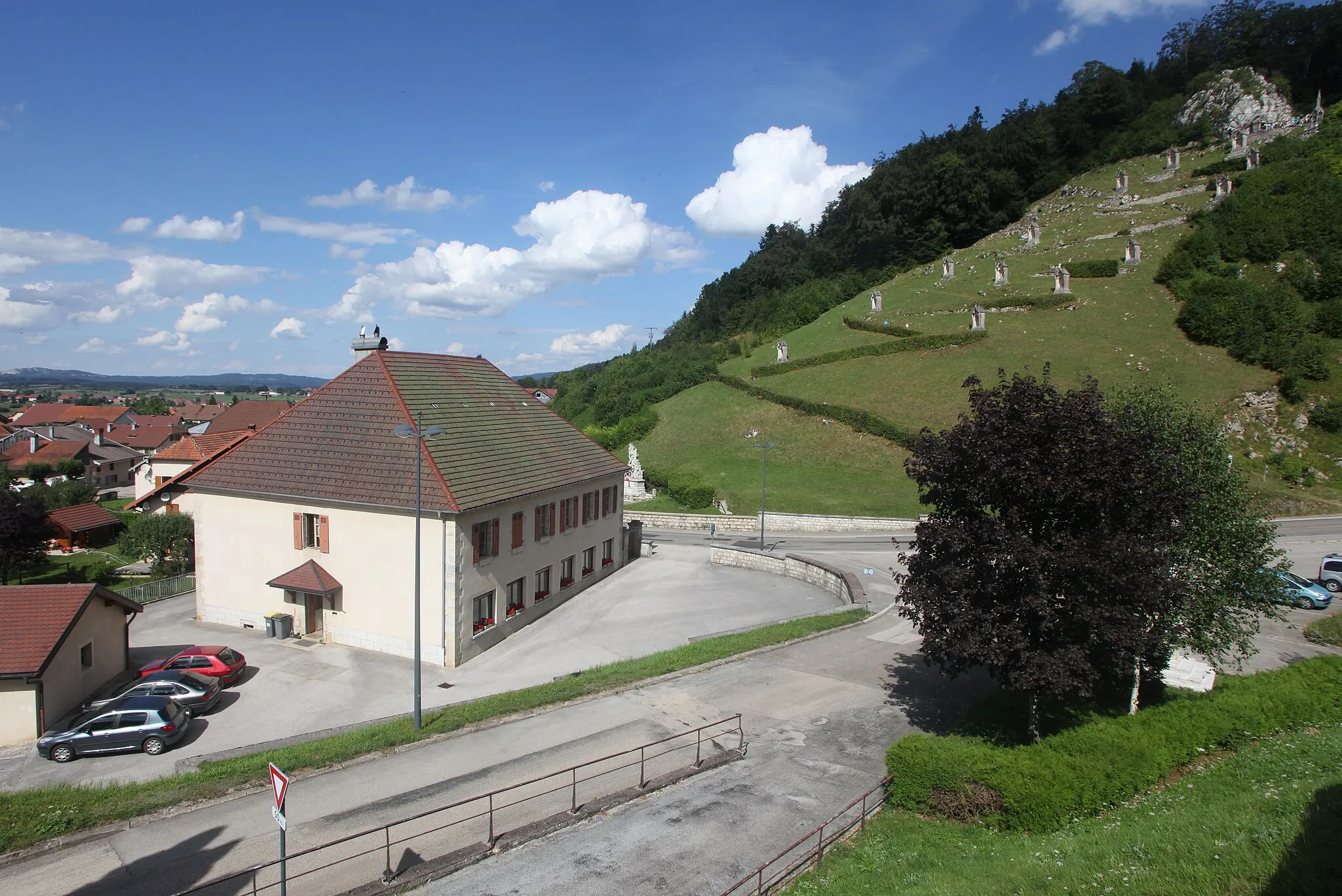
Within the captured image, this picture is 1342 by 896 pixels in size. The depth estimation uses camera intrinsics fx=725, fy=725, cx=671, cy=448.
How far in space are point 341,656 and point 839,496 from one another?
117 ft

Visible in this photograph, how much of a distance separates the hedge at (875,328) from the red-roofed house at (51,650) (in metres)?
62.3

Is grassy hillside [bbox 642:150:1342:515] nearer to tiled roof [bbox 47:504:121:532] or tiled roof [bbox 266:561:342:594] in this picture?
tiled roof [bbox 266:561:342:594]

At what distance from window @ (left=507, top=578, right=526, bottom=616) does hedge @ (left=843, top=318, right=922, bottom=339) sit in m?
50.4

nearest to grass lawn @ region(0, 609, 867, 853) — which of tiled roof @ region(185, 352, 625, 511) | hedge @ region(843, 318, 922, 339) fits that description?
tiled roof @ region(185, 352, 625, 511)

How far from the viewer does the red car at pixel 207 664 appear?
21.7 meters

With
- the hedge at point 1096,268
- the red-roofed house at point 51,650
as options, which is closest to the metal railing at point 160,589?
the red-roofed house at point 51,650

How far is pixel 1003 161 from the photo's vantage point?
351 feet

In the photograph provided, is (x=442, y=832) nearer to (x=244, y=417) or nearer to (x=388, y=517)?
(x=388, y=517)

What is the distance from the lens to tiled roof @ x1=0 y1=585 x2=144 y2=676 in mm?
18500

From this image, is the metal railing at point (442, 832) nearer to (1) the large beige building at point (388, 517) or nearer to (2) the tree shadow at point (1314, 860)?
(2) the tree shadow at point (1314, 860)

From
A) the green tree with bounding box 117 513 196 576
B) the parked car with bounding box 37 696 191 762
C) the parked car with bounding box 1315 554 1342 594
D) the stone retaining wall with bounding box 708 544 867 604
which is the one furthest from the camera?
the green tree with bounding box 117 513 196 576

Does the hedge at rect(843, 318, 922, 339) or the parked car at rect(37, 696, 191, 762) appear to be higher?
the hedge at rect(843, 318, 922, 339)

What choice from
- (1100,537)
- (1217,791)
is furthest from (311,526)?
(1217,791)

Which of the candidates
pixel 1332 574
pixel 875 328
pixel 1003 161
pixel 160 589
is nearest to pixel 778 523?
pixel 1332 574
